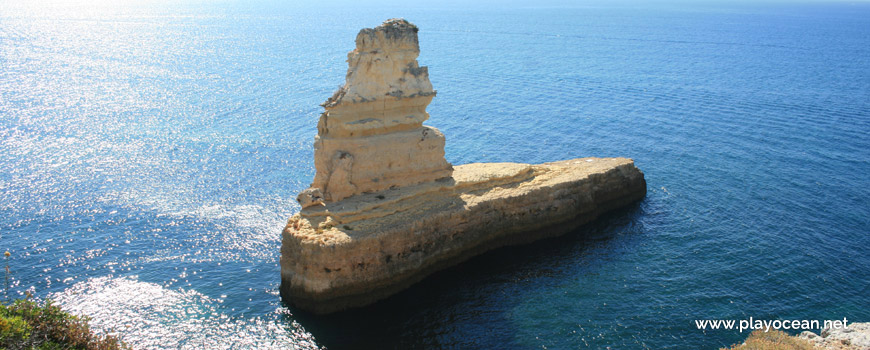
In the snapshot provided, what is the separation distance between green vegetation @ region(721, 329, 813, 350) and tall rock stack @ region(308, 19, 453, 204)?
1680 cm

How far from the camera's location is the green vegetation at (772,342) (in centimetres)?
2283

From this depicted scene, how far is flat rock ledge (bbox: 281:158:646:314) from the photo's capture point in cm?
2681

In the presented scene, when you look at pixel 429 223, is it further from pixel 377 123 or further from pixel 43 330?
pixel 43 330

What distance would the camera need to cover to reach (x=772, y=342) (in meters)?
23.4

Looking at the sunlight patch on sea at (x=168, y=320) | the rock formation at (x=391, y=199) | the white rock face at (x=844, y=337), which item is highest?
the rock formation at (x=391, y=199)

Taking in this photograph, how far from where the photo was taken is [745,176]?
1644 inches

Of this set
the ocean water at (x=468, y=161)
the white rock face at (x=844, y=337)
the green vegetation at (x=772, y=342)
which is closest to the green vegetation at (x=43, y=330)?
the ocean water at (x=468, y=161)

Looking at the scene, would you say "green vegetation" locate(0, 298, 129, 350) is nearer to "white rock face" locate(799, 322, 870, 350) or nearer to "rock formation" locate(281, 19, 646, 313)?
"rock formation" locate(281, 19, 646, 313)

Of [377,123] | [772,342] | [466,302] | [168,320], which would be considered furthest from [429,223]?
[772,342]

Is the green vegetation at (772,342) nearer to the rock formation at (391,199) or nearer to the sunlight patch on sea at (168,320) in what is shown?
the rock formation at (391,199)

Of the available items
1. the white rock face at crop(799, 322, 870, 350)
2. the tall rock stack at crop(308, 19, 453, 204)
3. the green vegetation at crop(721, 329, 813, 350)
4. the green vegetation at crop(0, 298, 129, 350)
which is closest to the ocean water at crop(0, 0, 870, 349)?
the green vegetation at crop(721, 329, 813, 350)

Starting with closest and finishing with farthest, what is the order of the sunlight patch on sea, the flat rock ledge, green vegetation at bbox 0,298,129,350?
1. green vegetation at bbox 0,298,129,350
2. the sunlight patch on sea
3. the flat rock ledge

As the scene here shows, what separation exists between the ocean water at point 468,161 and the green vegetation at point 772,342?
0.94m

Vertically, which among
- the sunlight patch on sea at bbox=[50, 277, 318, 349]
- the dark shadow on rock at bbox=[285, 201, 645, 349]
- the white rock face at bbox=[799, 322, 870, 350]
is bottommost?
the white rock face at bbox=[799, 322, 870, 350]
